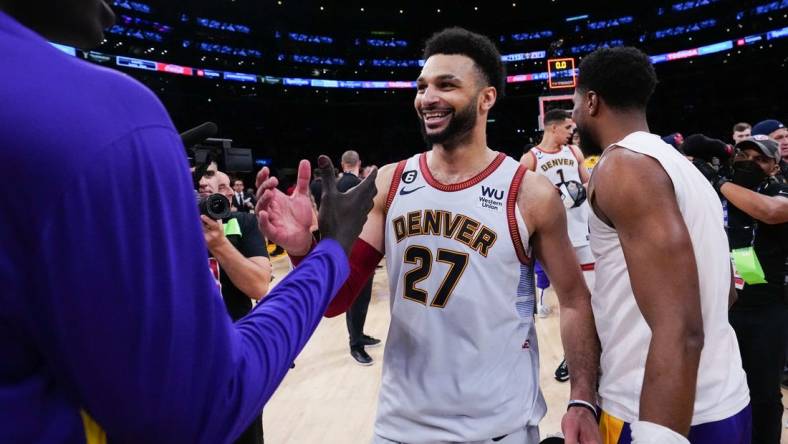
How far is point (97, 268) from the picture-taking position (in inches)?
19.6

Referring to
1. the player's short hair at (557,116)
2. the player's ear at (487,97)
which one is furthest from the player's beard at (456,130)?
the player's short hair at (557,116)

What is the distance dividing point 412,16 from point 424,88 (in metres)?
25.7

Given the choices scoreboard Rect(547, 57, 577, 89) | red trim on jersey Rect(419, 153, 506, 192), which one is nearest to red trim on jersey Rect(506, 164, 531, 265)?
red trim on jersey Rect(419, 153, 506, 192)

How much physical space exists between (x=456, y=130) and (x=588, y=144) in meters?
0.51

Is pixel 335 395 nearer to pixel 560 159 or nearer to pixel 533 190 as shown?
pixel 533 190

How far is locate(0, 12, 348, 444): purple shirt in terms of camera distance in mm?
477

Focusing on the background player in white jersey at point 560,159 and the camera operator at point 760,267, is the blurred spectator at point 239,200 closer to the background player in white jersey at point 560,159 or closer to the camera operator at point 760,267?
the background player in white jersey at point 560,159

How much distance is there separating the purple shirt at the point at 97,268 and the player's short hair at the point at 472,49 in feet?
5.56

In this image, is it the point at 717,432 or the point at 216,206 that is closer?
the point at 717,432

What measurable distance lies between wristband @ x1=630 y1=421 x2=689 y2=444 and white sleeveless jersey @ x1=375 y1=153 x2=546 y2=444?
1.72 ft

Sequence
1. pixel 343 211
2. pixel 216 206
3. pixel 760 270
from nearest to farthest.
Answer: pixel 343 211, pixel 216 206, pixel 760 270

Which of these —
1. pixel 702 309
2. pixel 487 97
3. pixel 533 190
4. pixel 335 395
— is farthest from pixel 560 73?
pixel 702 309

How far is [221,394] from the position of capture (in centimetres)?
60

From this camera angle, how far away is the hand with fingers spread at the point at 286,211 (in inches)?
53.7
